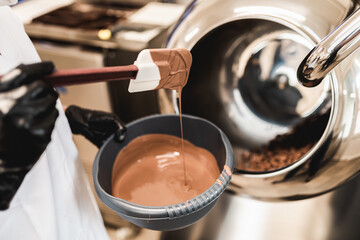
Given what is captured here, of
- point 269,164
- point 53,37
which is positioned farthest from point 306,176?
point 53,37

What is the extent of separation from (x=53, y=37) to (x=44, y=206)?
1082 mm

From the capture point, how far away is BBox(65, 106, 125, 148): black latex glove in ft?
2.51

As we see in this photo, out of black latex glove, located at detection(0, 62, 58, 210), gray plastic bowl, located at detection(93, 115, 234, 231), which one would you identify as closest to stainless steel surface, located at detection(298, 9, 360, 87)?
gray plastic bowl, located at detection(93, 115, 234, 231)

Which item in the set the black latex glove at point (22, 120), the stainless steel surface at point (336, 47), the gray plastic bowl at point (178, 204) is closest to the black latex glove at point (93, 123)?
the gray plastic bowl at point (178, 204)

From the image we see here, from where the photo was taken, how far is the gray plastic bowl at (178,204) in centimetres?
50

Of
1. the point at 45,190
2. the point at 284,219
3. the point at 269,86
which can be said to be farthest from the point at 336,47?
the point at 45,190

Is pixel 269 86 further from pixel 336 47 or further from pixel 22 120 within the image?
pixel 22 120

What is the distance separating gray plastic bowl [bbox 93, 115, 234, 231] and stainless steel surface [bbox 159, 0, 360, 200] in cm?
6

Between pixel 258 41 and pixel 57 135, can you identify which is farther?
pixel 258 41

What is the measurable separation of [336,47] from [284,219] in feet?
1.46

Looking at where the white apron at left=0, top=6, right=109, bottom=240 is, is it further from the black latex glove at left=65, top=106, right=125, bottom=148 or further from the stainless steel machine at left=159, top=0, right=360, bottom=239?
the stainless steel machine at left=159, top=0, right=360, bottom=239

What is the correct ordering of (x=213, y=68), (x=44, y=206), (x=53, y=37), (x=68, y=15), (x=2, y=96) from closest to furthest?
(x=2, y=96), (x=44, y=206), (x=213, y=68), (x=53, y=37), (x=68, y=15)

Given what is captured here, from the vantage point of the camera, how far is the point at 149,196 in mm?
651

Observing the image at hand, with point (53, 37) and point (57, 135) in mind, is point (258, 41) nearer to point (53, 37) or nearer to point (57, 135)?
point (57, 135)
